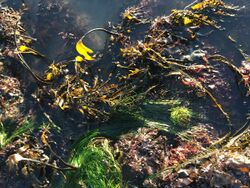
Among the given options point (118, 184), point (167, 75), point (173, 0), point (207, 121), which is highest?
point (173, 0)

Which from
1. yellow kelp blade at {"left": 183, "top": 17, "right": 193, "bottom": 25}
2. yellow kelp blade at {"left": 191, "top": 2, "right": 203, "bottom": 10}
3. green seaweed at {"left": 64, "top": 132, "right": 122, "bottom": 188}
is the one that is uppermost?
yellow kelp blade at {"left": 191, "top": 2, "right": 203, "bottom": 10}

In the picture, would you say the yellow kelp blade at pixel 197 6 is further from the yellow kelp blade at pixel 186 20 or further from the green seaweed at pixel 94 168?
the green seaweed at pixel 94 168

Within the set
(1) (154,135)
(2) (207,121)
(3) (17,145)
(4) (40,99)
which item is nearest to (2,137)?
(3) (17,145)

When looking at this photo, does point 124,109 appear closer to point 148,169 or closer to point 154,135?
point 154,135

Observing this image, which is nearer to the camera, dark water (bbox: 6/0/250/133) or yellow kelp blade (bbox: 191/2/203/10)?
dark water (bbox: 6/0/250/133)

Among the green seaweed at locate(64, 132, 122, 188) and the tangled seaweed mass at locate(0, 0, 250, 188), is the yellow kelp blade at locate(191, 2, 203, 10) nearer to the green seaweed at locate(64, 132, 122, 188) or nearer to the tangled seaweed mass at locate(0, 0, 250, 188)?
the tangled seaweed mass at locate(0, 0, 250, 188)

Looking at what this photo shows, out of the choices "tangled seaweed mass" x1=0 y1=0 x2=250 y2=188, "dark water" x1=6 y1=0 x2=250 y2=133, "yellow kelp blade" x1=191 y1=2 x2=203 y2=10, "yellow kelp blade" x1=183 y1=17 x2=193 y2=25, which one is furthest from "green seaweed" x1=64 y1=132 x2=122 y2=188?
"yellow kelp blade" x1=191 y1=2 x2=203 y2=10

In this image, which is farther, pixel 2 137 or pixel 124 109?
pixel 124 109

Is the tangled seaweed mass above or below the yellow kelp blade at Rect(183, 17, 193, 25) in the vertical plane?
below

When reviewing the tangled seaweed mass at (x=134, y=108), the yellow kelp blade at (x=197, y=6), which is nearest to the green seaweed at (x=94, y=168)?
the tangled seaweed mass at (x=134, y=108)
